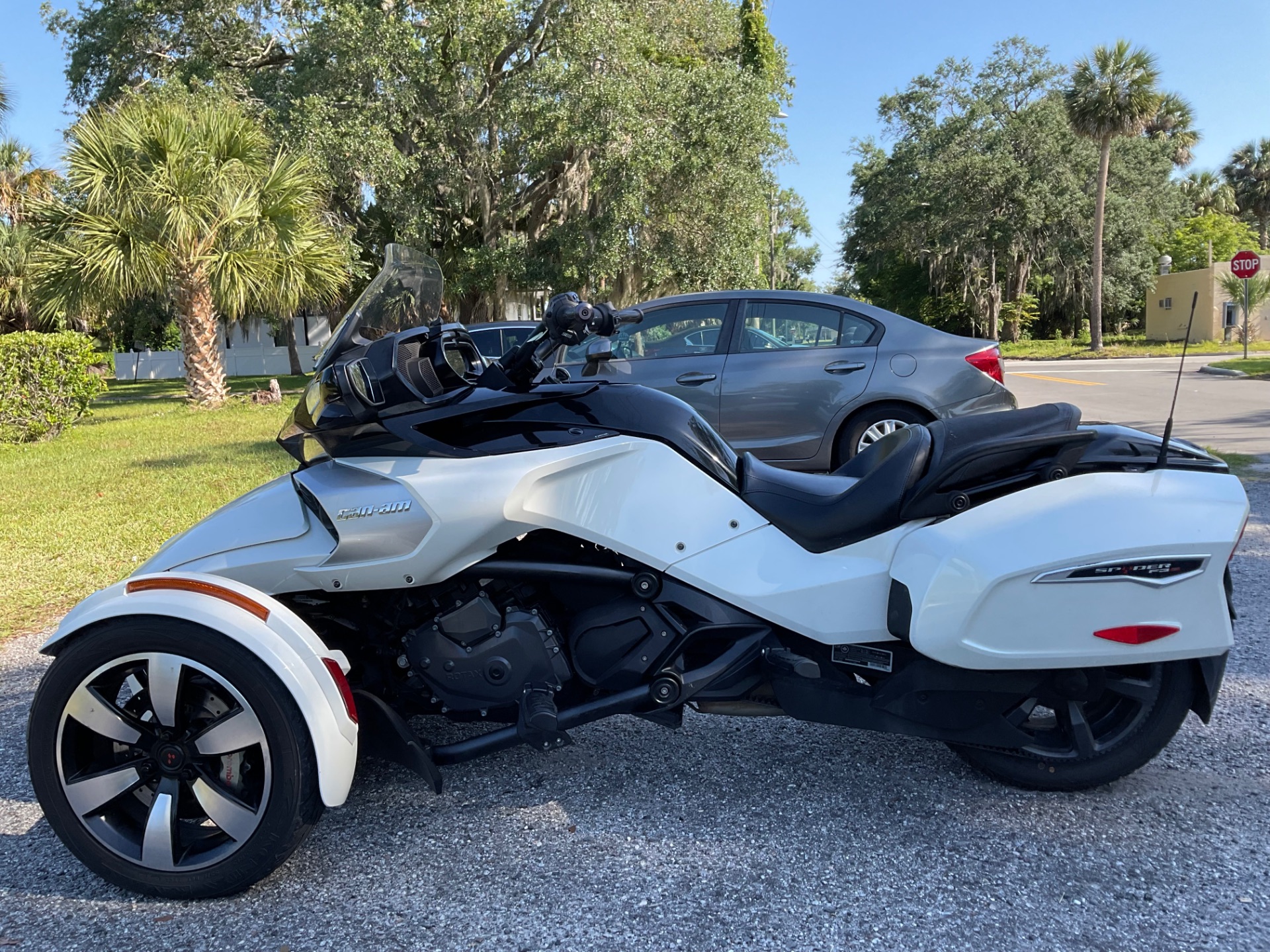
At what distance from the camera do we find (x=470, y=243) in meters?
23.2

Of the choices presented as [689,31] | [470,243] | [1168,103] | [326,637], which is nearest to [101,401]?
[470,243]

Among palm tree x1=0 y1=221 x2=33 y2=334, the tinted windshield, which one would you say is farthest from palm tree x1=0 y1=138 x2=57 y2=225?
the tinted windshield

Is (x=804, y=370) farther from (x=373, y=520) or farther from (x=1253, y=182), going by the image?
(x=1253, y=182)

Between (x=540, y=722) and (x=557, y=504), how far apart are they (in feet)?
1.91

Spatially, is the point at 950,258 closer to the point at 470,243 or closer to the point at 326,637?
the point at 470,243

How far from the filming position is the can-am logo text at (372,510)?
2379 millimetres

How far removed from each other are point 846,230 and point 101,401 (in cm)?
3549

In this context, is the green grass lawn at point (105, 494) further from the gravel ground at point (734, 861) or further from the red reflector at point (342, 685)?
the red reflector at point (342, 685)

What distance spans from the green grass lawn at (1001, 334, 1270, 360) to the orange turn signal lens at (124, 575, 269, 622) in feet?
97.4

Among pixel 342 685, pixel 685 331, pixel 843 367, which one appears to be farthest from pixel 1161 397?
→ pixel 342 685

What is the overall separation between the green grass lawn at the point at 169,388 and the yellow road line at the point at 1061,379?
54.2 feet

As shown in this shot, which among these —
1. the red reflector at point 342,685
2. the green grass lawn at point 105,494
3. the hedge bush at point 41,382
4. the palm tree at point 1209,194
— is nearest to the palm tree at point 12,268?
the green grass lawn at point 105,494

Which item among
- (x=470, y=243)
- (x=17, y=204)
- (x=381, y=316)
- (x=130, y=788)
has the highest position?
(x=17, y=204)

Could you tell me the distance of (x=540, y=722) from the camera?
2.42m
